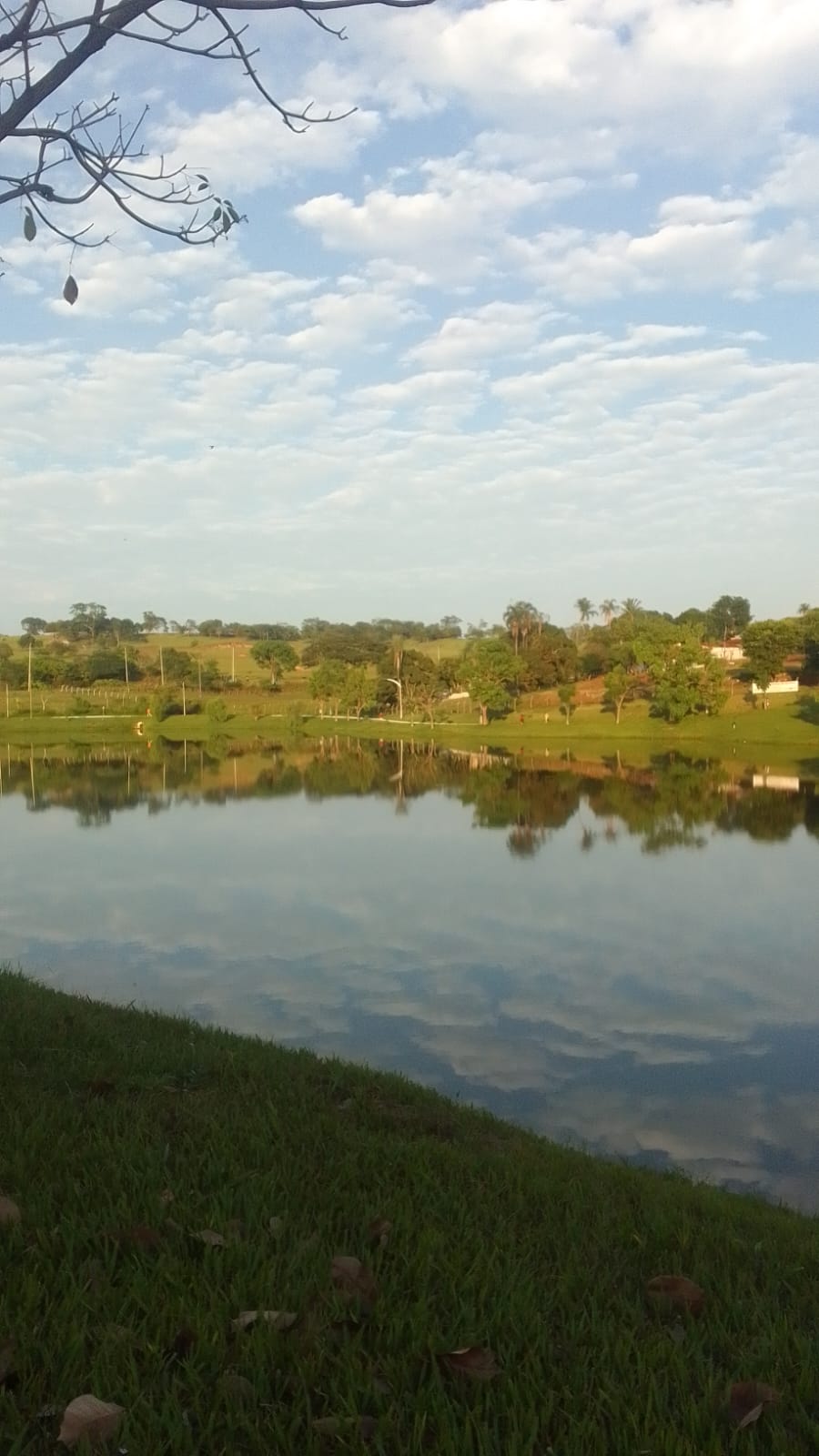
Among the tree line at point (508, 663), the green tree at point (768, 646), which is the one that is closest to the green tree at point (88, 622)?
the tree line at point (508, 663)

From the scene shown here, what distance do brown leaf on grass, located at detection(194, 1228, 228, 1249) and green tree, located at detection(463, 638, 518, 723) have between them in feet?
214

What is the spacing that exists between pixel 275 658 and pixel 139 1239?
318ft

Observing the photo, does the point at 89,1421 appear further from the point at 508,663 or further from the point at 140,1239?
the point at 508,663

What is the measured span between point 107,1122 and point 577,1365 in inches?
93.8

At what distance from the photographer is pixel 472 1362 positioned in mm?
2514

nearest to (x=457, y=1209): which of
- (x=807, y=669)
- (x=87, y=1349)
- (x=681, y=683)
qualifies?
(x=87, y=1349)

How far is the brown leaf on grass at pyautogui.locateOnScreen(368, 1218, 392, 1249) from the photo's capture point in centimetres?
325

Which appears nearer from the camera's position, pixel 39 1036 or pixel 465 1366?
pixel 465 1366

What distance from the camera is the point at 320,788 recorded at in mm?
37750

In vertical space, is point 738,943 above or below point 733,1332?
below

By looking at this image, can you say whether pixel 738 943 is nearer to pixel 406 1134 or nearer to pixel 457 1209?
pixel 406 1134

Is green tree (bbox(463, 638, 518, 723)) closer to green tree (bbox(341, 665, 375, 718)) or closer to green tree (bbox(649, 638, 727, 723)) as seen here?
green tree (bbox(341, 665, 375, 718))

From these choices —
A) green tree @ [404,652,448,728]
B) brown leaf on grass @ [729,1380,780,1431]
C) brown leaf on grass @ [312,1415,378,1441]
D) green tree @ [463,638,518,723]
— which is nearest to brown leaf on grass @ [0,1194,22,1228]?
brown leaf on grass @ [312,1415,378,1441]

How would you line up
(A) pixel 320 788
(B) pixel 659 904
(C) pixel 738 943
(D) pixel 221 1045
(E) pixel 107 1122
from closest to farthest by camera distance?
(E) pixel 107 1122
(D) pixel 221 1045
(C) pixel 738 943
(B) pixel 659 904
(A) pixel 320 788
